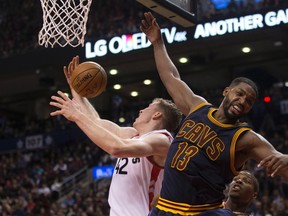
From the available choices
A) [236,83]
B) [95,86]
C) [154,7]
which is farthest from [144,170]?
[154,7]

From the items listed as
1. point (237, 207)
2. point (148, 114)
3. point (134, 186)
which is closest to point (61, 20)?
point (148, 114)

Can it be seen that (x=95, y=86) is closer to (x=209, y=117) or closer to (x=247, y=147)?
(x=209, y=117)

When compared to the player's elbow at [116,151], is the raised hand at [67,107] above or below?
above

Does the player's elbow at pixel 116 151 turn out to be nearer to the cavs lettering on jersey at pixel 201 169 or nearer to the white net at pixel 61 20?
the cavs lettering on jersey at pixel 201 169

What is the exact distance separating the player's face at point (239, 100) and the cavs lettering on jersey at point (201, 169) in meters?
0.10

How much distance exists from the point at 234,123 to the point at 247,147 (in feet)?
0.62

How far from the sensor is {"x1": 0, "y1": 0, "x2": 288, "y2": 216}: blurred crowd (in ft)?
49.2

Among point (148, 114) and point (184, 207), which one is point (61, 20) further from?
point (184, 207)

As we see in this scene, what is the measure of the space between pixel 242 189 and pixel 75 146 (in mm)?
16391

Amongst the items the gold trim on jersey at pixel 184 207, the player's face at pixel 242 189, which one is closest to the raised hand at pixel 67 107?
the gold trim on jersey at pixel 184 207

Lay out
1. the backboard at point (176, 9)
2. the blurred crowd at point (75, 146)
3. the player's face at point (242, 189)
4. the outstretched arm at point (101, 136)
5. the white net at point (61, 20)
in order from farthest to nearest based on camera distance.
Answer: the blurred crowd at point (75, 146)
the white net at point (61, 20)
the backboard at point (176, 9)
the player's face at point (242, 189)
the outstretched arm at point (101, 136)

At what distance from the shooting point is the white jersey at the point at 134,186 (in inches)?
183

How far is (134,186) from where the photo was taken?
15.4 ft

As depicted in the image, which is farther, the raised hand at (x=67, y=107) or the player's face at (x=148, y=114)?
the player's face at (x=148, y=114)
